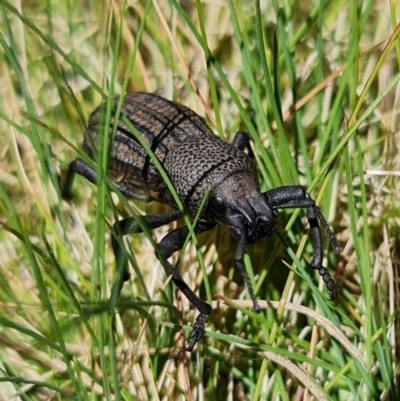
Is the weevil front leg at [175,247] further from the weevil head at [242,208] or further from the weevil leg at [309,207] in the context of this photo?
the weevil leg at [309,207]

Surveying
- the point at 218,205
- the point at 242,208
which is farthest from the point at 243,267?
the point at 218,205

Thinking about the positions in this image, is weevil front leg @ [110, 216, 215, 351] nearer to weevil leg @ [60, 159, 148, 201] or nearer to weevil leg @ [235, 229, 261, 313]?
weevil leg @ [60, 159, 148, 201]

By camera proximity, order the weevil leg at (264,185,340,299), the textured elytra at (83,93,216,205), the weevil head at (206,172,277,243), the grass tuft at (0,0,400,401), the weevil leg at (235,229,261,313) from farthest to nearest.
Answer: the textured elytra at (83,93,216,205) → the weevil leg at (264,185,340,299) → the weevil head at (206,172,277,243) → the grass tuft at (0,0,400,401) → the weevil leg at (235,229,261,313)

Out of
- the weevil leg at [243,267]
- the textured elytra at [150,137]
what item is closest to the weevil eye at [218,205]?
the weevil leg at [243,267]

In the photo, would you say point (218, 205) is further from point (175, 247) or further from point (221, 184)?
point (175, 247)

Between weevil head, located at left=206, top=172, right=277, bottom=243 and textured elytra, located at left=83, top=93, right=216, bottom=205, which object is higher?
textured elytra, located at left=83, top=93, right=216, bottom=205

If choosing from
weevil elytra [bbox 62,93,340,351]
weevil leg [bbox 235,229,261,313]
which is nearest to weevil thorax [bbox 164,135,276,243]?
weevil elytra [bbox 62,93,340,351]

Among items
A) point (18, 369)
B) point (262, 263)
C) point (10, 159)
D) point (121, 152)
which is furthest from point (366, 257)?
point (10, 159)
